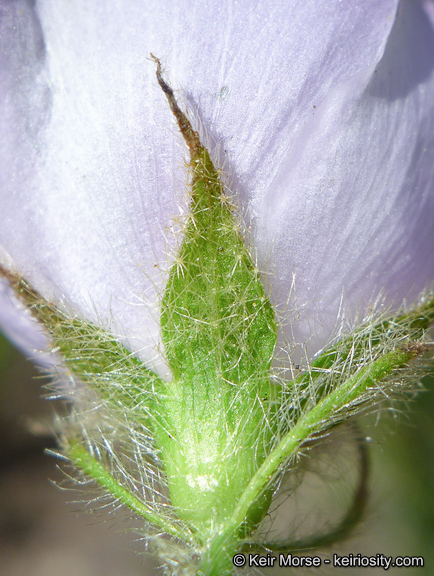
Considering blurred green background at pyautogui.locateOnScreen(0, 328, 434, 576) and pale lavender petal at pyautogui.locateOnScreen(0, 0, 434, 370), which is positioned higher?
pale lavender petal at pyautogui.locateOnScreen(0, 0, 434, 370)

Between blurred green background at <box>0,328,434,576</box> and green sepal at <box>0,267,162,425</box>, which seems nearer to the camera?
green sepal at <box>0,267,162,425</box>

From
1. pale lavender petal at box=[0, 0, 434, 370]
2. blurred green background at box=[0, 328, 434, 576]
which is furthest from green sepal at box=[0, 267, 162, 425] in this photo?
blurred green background at box=[0, 328, 434, 576]

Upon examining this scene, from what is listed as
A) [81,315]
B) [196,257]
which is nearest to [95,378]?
[81,315]

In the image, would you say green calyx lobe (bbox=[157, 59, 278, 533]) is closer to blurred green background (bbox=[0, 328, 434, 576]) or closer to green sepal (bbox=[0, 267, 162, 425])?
green sepal (bbox=[0, 267, 162, 425])

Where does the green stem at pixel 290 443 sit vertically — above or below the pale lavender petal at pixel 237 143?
below

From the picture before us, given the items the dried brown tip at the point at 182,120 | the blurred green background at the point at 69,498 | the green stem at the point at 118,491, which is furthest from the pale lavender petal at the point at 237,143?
the blurred green background at the point at 69,498

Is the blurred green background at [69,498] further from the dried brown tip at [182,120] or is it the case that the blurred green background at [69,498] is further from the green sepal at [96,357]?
the dried brown tip at [182,120]
